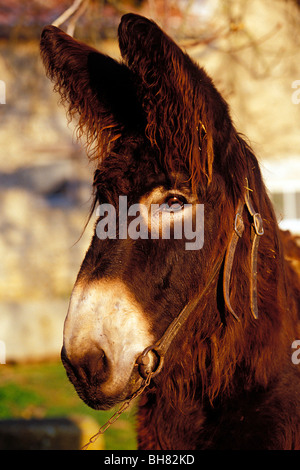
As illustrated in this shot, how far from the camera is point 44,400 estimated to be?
258 inches

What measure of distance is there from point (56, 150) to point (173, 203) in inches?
317

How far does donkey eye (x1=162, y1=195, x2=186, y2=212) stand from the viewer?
1.92m

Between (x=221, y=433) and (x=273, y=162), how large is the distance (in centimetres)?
783

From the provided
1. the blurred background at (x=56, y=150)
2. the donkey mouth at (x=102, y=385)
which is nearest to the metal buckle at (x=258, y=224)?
the donkey mouth at (x=102, y=385)

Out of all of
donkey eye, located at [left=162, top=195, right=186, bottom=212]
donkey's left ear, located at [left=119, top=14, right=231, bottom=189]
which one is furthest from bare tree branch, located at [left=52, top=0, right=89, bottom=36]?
donkey eye, located at [left=162, top=195, right=186, bottom=212]

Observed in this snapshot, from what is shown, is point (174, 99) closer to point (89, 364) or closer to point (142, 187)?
point (142, 187)

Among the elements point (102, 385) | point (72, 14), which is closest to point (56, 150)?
point (72, 14)

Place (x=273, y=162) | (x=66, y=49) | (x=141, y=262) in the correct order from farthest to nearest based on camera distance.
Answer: (x=273, y=162) → (x=66, y=49) → (x=141, y=262)

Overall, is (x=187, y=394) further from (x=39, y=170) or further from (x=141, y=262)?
(x=39, y=170)

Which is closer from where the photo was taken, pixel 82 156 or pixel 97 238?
pixel 97 238

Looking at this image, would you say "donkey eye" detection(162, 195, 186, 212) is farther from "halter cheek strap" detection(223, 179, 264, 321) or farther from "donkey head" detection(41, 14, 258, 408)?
"halter cheek strap" detection(223, 179, 264, 321)

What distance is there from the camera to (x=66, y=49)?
6.81 ft

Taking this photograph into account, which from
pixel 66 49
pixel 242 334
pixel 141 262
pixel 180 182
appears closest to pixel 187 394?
pixel 242 334

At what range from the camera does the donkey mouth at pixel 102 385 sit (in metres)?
1.78
